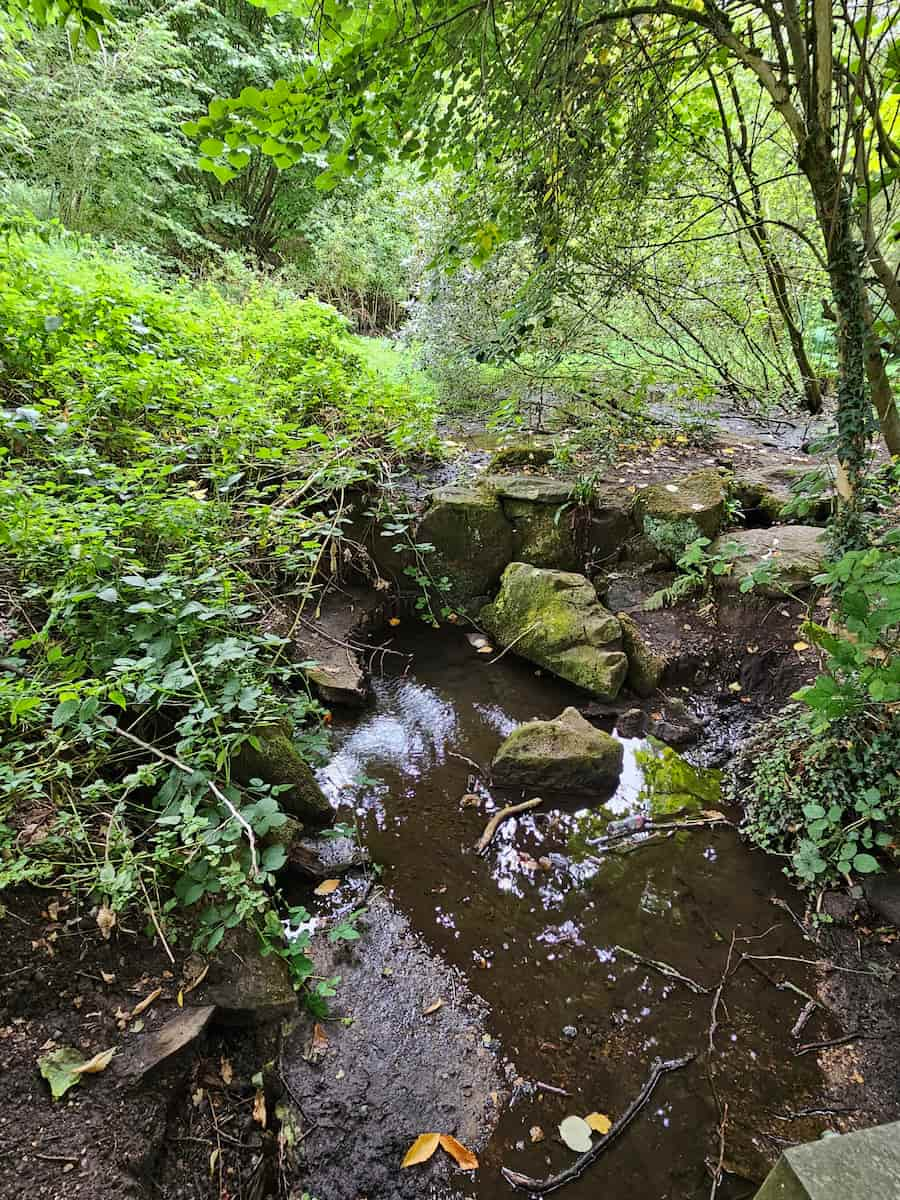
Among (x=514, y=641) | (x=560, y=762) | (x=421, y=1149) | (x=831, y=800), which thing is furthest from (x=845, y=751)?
(x=421, y=1149)

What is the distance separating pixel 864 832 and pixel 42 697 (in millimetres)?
3459

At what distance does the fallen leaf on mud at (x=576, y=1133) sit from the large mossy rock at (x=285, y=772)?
1.61 metres

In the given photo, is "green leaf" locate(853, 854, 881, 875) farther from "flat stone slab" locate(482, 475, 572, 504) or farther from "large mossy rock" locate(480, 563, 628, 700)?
"flat stone slab" locate(482, 475, 572, 504)

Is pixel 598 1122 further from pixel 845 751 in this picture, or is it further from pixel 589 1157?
pixel 845 751

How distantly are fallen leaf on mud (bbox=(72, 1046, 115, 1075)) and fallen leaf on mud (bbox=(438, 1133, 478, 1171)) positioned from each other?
1100 millimetres

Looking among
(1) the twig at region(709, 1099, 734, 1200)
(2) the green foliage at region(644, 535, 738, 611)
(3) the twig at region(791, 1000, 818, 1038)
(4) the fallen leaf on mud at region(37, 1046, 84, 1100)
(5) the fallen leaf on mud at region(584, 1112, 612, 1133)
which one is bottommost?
(5) the fallen leaf on mud at region(584, 1112, 612, 1133)

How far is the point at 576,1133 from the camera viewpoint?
1.86 meters

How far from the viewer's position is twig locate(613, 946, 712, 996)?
2.29 meters

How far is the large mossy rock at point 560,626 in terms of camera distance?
3.97 metres

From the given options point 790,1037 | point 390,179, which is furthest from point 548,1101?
point 390,179

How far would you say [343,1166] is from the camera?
1.75m

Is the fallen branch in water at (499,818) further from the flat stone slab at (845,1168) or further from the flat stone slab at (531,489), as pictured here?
the flat stone slab at (531,489)

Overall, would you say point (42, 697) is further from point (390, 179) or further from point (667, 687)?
point (390, 179)

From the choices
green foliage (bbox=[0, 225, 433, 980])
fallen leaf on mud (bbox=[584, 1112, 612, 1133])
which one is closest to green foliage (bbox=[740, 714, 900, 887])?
fallen leaf on mud (bbox=[584, 1112, 612, 1133])
